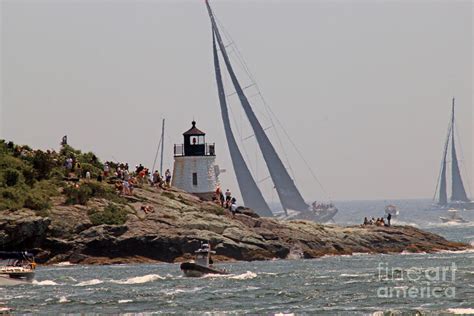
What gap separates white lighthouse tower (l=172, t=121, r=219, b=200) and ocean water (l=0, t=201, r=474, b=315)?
59.6 ft

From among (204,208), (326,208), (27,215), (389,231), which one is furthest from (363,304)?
(326,208)

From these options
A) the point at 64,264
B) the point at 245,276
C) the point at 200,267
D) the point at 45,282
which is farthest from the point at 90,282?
the point at 64,264

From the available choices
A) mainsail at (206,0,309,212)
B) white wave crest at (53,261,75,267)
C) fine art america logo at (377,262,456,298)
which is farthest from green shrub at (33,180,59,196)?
mainsail at (206,0,309,212)

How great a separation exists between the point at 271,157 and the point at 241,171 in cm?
333

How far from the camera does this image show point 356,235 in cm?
7712

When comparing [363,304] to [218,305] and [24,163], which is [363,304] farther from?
[24,163]

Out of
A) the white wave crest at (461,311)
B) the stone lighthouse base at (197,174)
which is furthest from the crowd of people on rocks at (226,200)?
the white wave crest at (461,311)

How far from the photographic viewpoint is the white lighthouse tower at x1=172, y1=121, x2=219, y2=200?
3209 inches

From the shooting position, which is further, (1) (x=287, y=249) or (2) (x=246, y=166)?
(2) (x=246, y=166)

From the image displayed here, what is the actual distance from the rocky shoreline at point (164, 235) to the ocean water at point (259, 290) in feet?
7.27

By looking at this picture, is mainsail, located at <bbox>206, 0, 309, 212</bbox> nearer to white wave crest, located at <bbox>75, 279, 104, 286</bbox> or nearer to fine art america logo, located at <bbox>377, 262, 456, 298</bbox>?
fine art america logo, located at <bbox>377, 262, 456, 298</bbox>

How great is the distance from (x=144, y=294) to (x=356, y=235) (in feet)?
102

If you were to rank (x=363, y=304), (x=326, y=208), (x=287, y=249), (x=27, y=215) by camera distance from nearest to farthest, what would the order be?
(x=363, y=304) < (x=27, y=215) < (x=287, y=249) < (x=326, y=208)

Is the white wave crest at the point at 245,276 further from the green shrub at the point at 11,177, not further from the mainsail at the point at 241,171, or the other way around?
the mainsail at the point at 241,171
